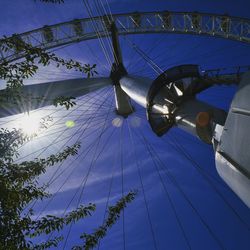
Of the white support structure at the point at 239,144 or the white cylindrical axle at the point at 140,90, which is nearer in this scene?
the white support structure at the point at 239,144

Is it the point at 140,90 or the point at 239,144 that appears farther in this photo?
the point at 140,90

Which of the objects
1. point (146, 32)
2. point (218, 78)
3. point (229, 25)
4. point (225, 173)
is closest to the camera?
point (225, 173)

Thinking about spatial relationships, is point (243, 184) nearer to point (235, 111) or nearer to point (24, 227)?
point (235, 111)

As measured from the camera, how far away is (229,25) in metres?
24.4

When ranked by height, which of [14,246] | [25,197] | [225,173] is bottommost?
[14,246]

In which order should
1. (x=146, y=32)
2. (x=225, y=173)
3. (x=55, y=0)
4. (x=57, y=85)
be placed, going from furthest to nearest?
(x=146, y=32)
(x=57, y=85)
(x=55, y=0)
(x=225, y=173)

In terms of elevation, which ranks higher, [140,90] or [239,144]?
[140,90]

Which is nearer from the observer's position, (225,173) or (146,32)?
(225,173)

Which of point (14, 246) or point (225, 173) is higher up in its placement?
point (225, 173)

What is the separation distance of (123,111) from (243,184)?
2098 cm

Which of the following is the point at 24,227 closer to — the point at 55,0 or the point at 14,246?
the point at 14,246

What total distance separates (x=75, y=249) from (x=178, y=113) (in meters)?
5.00

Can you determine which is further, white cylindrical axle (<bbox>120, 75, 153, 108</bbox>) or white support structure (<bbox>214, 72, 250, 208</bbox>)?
white cylindrical axle (<bbox>120, 75, 153, 108</bbox>)

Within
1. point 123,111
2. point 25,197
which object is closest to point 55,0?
point 25,197
